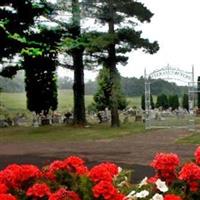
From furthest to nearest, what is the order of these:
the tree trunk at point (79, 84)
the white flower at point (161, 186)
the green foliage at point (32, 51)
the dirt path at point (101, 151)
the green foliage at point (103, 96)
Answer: the green foliage at point (103, 96)
the tree trunk at point (79, 84)
the green foliage at point (32, 51)
the dirt path at point (101, 151)
the white flower at point (161, 186)

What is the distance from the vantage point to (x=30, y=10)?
3005 centimetres

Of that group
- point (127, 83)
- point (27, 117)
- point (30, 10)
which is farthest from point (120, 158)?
point (127, 83)

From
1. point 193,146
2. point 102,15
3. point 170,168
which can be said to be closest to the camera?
point 170,168

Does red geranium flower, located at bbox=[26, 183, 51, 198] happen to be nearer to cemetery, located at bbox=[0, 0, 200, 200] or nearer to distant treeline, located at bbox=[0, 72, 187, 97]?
cemetery, located at bbox=[0, 0, 200, 200]

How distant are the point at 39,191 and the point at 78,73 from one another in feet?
100

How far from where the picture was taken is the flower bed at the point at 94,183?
14.5 ft

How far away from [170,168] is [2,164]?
1063 cm

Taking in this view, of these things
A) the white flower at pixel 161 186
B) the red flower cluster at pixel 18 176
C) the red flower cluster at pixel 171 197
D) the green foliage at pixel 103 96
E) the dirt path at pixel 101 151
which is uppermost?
the green foliage at pixel 103 96

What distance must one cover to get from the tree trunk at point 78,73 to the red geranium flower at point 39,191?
96.3 ft

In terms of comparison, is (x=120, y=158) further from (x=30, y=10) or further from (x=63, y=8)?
(x=63, y=8)

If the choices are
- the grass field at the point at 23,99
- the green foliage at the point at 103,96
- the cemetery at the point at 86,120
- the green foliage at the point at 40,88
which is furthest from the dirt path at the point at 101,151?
the grass field at the point at 23,99

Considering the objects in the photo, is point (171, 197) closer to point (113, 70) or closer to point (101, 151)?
point (101, 151)

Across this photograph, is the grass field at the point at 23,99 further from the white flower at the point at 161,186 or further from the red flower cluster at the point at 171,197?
the red flower cluster at the point at 171,197

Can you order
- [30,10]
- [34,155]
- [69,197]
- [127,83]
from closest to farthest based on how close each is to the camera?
[69,197]
[34,155]
[30,10]
[127,83]
